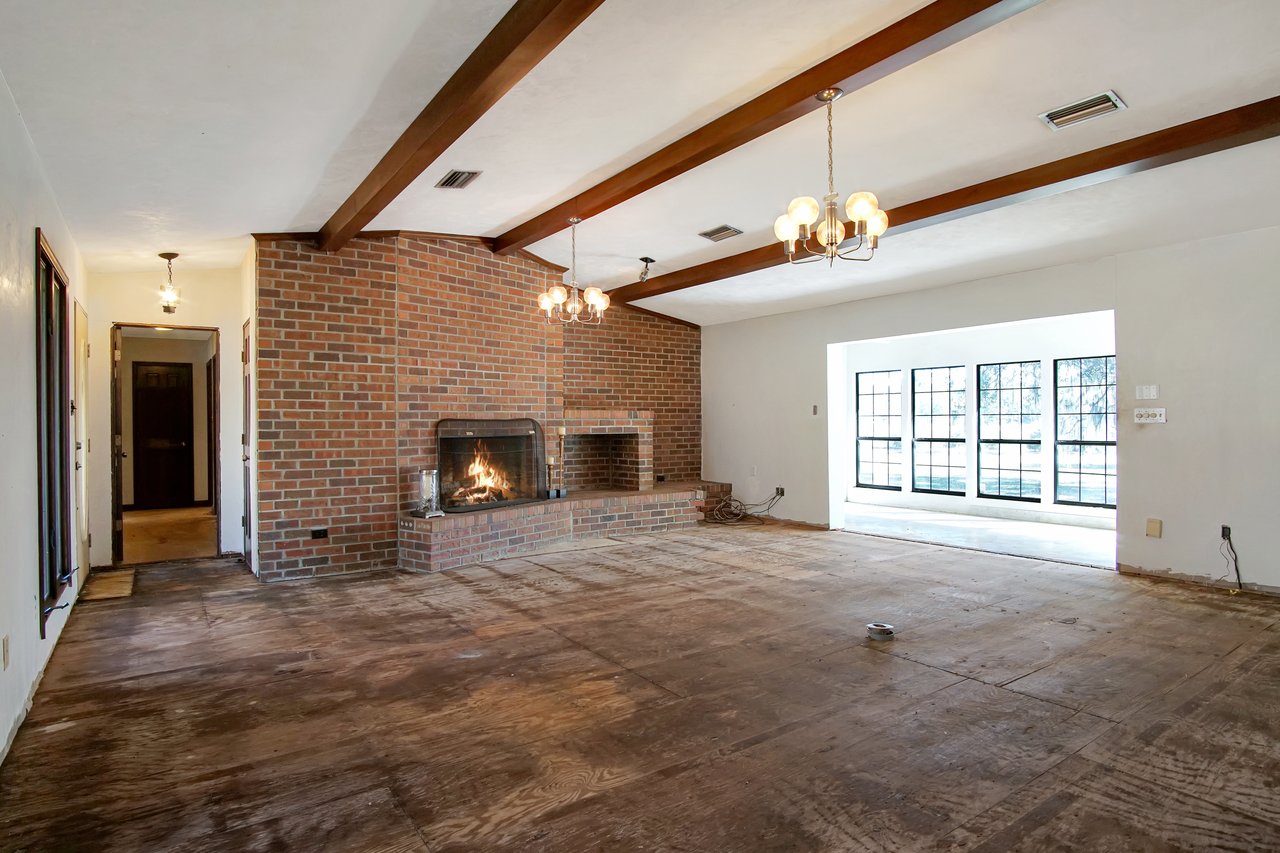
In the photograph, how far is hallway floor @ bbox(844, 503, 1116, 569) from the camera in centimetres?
657

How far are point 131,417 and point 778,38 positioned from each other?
10224 mm

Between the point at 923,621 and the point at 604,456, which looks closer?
the point at 923,621

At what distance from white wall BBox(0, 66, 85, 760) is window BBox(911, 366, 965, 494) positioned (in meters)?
9.76

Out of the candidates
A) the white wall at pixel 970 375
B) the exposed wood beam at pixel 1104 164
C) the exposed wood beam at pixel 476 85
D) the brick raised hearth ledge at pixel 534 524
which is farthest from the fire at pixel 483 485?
the exposed wood beam at pixel 1104 164

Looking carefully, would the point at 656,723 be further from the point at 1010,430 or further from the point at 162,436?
the point at 162,436

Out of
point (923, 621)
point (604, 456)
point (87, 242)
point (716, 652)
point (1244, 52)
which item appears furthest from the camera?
point (604, 456)

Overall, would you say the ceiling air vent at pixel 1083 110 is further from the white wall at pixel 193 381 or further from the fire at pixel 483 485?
the white wall at pixel 193 381

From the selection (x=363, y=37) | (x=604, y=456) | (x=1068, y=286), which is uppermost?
(x=363, y=37)

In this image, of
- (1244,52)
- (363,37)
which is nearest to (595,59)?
(363,37)

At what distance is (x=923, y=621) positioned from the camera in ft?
14.3

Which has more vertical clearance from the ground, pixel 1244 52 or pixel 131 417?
pixel 1244 52

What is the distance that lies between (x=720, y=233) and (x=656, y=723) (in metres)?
4.50

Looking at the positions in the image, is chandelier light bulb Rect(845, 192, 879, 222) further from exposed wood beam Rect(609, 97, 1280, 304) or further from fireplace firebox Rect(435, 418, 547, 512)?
fireplace firebox Rect(435, 418, 547, 512)

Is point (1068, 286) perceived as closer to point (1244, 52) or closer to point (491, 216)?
point (1244, 52)
